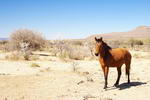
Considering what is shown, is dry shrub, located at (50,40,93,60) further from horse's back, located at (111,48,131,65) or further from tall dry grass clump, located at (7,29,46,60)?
horse's back, located at (111,48,131,65)

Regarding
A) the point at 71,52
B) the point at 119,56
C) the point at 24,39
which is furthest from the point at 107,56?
the point at 24,39

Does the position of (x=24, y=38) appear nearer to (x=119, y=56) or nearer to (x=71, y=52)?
(x=71, y=52)

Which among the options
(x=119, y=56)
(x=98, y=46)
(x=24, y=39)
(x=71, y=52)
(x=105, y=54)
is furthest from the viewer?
(x=24, y=39)

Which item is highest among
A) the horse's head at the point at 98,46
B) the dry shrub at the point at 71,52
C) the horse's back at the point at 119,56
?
the horse's head at the point at 98,46

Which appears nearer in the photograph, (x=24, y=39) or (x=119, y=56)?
(x=119, y=56)

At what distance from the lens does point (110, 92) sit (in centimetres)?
939

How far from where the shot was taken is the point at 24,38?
30.8 meters

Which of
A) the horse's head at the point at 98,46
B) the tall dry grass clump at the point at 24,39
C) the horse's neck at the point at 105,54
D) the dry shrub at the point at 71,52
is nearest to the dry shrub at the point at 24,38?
the tall dry grass clump at the point at 24,39

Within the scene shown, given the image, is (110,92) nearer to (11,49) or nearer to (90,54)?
(90,54)

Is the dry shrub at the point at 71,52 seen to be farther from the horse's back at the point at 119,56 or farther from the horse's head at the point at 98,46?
the horse's head at the point at 98,46

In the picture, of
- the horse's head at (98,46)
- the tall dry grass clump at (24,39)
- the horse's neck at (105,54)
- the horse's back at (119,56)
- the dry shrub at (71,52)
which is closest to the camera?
the horse's head at (98,46)

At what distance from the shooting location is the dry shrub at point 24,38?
30.6m

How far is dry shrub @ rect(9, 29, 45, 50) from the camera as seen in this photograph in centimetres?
3058

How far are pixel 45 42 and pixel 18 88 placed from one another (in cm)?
2353
